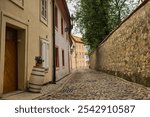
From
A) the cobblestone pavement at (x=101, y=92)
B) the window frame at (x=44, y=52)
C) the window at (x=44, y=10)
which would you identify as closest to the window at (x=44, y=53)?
the window frame at (x=44, y=52)

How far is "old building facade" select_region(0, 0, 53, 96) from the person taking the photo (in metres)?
7.63

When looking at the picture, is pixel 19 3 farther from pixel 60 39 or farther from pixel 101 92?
pixel 60 39

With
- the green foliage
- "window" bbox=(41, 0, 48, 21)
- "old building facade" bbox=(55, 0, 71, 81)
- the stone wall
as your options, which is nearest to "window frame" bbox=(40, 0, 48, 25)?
"window" bbox=(41, 0, 48, 21)

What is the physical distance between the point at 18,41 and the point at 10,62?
0.93m

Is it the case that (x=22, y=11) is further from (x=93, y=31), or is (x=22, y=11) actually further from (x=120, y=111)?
(x=93, y=31)

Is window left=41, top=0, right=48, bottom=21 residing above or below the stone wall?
above

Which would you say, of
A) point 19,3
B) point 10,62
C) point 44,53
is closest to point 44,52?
point 44,53

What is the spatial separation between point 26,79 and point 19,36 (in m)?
1.50

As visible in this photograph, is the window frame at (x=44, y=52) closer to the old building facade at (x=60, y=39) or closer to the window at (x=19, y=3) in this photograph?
the window at (x=19, y=3)

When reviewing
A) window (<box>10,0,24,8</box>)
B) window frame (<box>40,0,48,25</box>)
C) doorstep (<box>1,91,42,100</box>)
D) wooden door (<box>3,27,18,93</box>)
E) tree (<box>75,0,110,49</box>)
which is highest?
tree (<box>75,0,110,49</box>)

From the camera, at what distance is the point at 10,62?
8789 mm

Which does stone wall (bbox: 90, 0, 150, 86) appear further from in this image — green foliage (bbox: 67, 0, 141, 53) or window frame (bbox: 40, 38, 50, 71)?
green foliage (bbox: 67, 0, 141, 53)

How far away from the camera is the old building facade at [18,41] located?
763cm

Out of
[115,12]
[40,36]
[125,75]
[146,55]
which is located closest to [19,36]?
[40,36]
